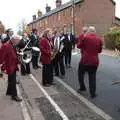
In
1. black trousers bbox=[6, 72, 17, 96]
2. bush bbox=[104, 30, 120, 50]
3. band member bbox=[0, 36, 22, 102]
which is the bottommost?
bush bbox=[104, 30, 120, 50]

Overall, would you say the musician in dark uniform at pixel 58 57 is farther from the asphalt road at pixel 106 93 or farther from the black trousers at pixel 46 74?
the black trousers at pixel 46 74

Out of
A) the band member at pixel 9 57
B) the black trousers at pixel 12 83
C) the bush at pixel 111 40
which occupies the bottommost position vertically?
the bush at pixel 111 40

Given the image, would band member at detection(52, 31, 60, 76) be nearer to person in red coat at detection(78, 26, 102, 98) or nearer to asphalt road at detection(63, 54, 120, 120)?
asphalt road at detection(63, 54, 120, 120)

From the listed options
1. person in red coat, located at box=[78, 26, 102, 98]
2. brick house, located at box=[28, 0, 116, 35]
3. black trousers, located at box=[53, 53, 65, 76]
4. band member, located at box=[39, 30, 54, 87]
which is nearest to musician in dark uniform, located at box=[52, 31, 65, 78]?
black trousers, located at box=[53, 53, 65, 76]

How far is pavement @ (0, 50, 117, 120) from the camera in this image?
29.4ft

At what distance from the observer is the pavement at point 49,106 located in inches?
353

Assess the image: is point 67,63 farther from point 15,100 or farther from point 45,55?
point 15,100

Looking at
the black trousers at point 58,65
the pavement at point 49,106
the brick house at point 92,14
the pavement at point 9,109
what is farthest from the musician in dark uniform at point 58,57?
the brick house at point 92,14

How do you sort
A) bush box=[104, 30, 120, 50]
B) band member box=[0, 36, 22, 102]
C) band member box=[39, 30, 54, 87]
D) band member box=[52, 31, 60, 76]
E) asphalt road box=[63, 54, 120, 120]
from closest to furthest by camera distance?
asphalt road box=[63, 54, 120, 120]
band member box=[0, 36, 22, 102]
band member box=[39, 30, 54, 87]
band member box=[52, 31, 60, 76]
bush box=[104, 30, 120, 50]

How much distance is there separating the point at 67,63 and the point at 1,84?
653cm

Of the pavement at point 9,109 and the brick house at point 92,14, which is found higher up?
the brick house at point 92,14

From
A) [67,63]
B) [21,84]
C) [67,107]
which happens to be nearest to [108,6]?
[67,63]

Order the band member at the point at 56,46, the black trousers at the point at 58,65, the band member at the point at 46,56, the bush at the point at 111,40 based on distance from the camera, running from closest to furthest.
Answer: the band member at the point at 46,56 → the band member at the point at 56,46 → the black trousers at the point at 58,65 → the bush at the point at 111,40

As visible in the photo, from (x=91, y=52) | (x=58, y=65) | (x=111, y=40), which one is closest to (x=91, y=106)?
(x=91, y=52)
